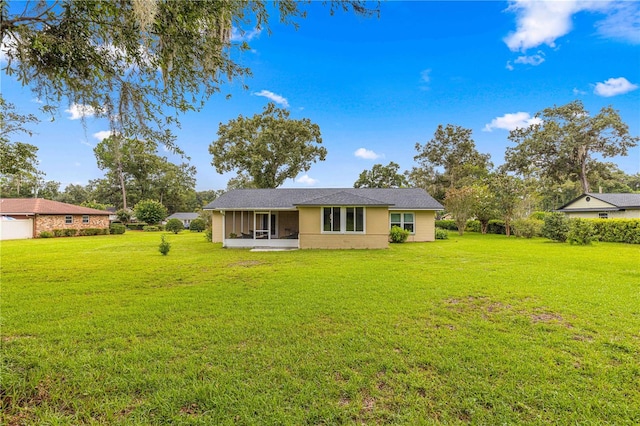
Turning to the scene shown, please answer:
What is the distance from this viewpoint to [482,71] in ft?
50.1

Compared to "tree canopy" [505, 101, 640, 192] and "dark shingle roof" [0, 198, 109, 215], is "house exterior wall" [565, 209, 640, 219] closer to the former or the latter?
"tree canopy" [505, 101, 640, 192]

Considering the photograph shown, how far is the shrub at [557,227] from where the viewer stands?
52.4ft

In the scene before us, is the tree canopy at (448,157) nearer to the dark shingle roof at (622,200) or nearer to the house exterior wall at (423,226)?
the dark shingle roof at (622,200)

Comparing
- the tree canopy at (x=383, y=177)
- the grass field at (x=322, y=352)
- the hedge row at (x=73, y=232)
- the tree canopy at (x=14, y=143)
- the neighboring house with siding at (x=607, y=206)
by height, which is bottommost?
the grass field at (x=322, y=352)

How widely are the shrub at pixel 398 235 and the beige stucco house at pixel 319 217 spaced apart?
1059 millimetres

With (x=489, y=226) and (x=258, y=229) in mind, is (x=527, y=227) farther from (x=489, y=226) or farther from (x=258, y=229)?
(x=258, y=229)

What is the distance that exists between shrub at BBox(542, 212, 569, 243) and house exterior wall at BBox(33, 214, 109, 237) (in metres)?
36.1

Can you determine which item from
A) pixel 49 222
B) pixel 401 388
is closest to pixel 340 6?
pixel 401 388

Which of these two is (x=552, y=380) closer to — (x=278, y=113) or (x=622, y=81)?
(x=622, y=81)

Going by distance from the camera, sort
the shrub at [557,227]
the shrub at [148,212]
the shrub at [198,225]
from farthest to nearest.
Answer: the shrub at [148,212], the shrub at [198,225], the shrub at [557,227]

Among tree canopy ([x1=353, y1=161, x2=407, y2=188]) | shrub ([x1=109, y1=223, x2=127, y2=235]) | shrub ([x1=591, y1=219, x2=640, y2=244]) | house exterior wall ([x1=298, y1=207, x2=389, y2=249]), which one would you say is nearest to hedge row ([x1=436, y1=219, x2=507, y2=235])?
shrub ([x1=591, y1=219, x2=640, y2=244])

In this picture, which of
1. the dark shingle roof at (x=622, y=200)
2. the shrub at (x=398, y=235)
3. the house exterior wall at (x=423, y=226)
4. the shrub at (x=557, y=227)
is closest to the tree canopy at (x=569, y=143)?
the dark shingle roof at (x=622, y=200)

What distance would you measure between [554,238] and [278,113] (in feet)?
82.8

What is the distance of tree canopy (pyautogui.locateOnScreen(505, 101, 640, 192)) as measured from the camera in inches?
1099
